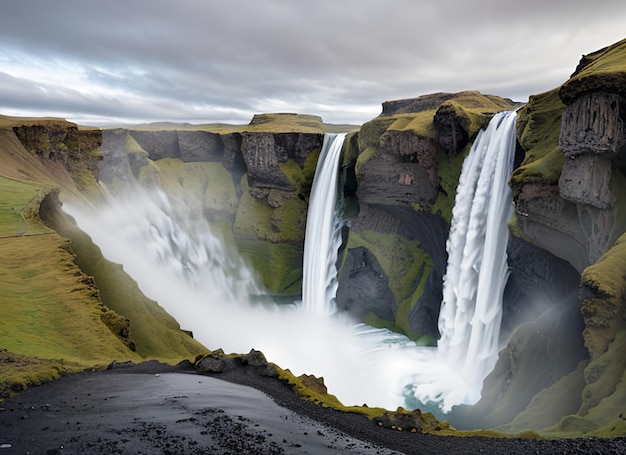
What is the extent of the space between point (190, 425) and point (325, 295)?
52508 mm

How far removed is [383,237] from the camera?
5900cm

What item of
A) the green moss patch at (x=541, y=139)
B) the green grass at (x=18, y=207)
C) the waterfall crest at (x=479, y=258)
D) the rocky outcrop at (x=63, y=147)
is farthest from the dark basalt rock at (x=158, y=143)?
the green moss patch at (x=541, y=139)

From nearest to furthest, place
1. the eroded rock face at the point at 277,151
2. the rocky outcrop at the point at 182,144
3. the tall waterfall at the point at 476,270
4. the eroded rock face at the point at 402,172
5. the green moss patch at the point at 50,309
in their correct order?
the green moss patch at the point at 50,309, the tall waterfall at the point at 476,270, the eroded rock face at the point at 402,172, the eroded rock face at the point at 277,151, the rocky outcrop at the point at 182,144

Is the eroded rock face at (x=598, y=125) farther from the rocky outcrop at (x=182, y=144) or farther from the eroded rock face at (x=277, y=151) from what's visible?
the rocky outcrop at (x=182, y=144)

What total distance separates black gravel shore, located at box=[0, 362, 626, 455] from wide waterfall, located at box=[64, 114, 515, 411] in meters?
22.4

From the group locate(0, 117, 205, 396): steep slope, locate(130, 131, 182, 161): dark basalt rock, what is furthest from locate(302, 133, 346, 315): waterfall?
locate(130, 131, 182, 161): dark basalt rock

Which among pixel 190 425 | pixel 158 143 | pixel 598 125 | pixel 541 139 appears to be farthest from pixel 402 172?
pixel 158 143

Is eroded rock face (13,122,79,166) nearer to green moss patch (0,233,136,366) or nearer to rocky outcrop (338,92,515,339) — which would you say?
green moss patch (0,233,136,366)

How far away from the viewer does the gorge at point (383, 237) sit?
23547 millimetres

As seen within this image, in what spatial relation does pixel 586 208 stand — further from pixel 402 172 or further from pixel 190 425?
pixel 402 172

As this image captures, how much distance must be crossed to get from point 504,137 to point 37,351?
3783 cm

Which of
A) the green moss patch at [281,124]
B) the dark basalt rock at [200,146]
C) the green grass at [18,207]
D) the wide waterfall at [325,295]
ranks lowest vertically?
Result: the wide waterfall at [325,295]

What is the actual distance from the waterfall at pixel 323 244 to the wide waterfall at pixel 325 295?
0.17m

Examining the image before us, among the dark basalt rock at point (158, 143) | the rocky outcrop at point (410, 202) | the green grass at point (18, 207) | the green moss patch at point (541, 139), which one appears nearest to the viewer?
the green grass at point (18, 207)
